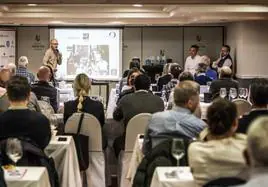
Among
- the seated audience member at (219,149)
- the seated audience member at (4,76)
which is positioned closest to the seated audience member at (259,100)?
the seated audience member at (219,149)

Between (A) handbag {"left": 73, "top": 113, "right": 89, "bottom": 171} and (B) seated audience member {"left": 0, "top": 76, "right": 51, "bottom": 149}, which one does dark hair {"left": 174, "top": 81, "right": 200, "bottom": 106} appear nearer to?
(B) seated audience member {"left": 0, "top": 76, "right": 51, "bottom": 149}

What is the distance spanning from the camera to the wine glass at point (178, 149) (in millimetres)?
3557

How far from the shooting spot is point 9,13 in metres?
12.8

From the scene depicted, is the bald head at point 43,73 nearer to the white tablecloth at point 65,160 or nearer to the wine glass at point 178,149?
the white tablecloth at point 65,160

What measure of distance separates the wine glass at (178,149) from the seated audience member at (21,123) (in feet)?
3.81

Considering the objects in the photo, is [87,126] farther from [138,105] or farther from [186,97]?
[186,97]

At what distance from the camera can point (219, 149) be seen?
10.2 ft

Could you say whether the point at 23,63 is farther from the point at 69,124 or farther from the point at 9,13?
the point at 69,124

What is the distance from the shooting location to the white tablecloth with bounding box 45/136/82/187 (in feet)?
15.9

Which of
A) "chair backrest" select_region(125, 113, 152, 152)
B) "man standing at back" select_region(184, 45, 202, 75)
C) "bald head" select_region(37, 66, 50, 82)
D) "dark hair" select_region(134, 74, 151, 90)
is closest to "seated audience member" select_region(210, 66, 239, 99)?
"dark hair" select_region(134, 74, 151, 90)

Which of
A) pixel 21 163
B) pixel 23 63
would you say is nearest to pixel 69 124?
pixel 21 163

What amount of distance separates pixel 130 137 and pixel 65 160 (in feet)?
3.19

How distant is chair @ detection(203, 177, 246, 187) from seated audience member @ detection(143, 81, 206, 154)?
0.98 m

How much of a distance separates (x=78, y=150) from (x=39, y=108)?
2.35 feet
